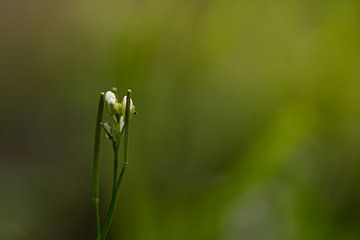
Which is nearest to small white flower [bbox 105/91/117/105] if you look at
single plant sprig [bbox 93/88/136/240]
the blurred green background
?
single plant sprig [bbox 93/88/136/240]

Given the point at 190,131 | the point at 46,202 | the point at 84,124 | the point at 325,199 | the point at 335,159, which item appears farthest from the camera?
the point at 84,124

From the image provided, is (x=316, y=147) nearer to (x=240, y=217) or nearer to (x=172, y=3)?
(x=240, y=217)

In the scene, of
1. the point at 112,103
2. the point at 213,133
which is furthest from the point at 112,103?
the point at 213,133

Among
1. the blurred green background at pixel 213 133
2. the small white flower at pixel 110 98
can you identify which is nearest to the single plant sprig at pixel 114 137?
the small white flower at pixel 110 98

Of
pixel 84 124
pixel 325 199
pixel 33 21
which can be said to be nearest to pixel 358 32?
pixel 325 199

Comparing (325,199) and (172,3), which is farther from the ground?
(172,3)

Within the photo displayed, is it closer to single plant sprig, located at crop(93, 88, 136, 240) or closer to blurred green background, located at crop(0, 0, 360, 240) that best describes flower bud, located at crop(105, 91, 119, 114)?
single plant sprig, located at crop(93, 88, 136, 240)

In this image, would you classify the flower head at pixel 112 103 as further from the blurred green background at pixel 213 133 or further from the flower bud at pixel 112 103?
the blurred green background at pixel 213 133
